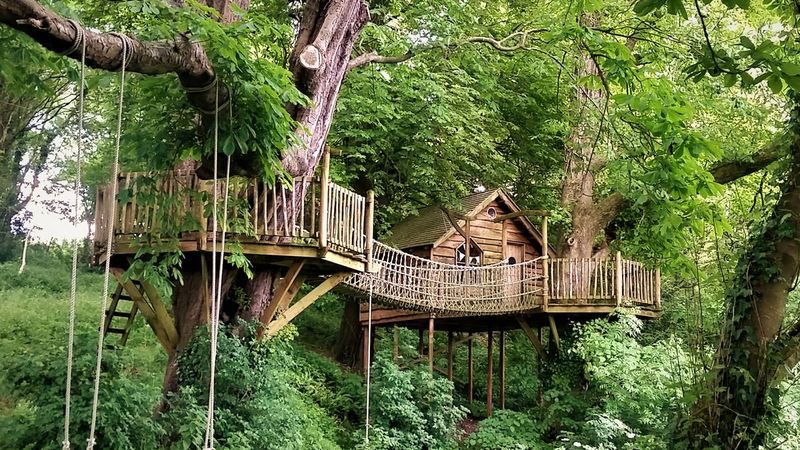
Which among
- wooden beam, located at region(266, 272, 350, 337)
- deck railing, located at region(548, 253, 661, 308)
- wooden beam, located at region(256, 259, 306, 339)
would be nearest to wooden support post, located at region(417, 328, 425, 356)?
deck railing, located at region(548, 253, 661, 308)

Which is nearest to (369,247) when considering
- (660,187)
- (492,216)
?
(660,187)

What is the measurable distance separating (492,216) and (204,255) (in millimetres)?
10015

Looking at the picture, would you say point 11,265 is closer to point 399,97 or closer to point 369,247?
point 399,97

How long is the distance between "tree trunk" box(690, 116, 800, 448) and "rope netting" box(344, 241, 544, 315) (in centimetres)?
792

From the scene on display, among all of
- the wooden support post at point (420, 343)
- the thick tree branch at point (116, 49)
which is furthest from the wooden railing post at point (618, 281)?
the thick tree branch at point (116, 49)

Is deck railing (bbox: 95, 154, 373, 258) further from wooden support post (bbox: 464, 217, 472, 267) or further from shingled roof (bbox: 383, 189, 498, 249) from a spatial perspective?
wooden support post (bbox: 464, 217, 472, 267)

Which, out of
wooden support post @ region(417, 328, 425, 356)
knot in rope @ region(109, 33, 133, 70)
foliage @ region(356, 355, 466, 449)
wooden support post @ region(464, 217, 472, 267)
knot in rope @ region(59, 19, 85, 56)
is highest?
wooden support post @ region(464, 217, 472, 267)

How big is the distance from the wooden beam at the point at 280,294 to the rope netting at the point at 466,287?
3.86m

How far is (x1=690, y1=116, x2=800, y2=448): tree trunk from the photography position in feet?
10.6

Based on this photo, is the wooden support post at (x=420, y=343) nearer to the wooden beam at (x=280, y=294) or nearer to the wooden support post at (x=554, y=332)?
the wooden support post at (x=554, y=332)

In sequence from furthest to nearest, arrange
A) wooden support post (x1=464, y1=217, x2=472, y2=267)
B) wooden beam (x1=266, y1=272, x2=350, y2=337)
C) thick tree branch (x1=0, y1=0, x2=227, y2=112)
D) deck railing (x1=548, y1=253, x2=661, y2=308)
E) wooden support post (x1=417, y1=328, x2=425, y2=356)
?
1. wooden support post (x1=417, y1=328, x2=425, y2=356)
2. wooden support post (x1=464, y1=217, x2=472, y2=267)
3. deck railing (x1=548, y1=253, x2=661, y2=308)
4. wooden beam (x1=266, y1=272, x2=350, y2=337)
5. thick tree branch (x1=0, y1=0, x2=227, y2=112)

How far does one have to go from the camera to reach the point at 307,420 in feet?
33.0

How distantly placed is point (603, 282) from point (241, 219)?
7.63 m

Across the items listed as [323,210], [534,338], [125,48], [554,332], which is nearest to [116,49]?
[125,48]
